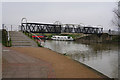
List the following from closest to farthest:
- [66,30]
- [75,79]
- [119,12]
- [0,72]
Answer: [75,79] < [0,72] < [119,12] < [66,30]

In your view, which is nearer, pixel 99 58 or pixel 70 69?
pixel 70 69

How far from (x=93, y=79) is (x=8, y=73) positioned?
376cm

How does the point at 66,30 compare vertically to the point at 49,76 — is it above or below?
above

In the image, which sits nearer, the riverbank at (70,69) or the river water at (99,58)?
the riverbank at (70,69)

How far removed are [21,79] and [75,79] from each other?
2197 millimetres

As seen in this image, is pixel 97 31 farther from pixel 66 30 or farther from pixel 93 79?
pixel 93 79

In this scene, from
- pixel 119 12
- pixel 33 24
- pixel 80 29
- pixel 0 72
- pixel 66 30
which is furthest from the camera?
pixel 80 29

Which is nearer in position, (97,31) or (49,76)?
(49,76)

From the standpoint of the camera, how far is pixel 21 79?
466 cm

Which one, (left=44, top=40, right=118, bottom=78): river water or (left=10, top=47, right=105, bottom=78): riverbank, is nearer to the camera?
(left=10, top=47, right=105, bottom=78): riverbank

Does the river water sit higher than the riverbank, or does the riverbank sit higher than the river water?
the riverbank

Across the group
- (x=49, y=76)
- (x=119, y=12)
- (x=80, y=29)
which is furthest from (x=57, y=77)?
(x=80, y=29)

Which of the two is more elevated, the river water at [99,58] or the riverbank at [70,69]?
the riverbank at [70,69]

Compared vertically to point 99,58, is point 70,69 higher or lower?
higher
